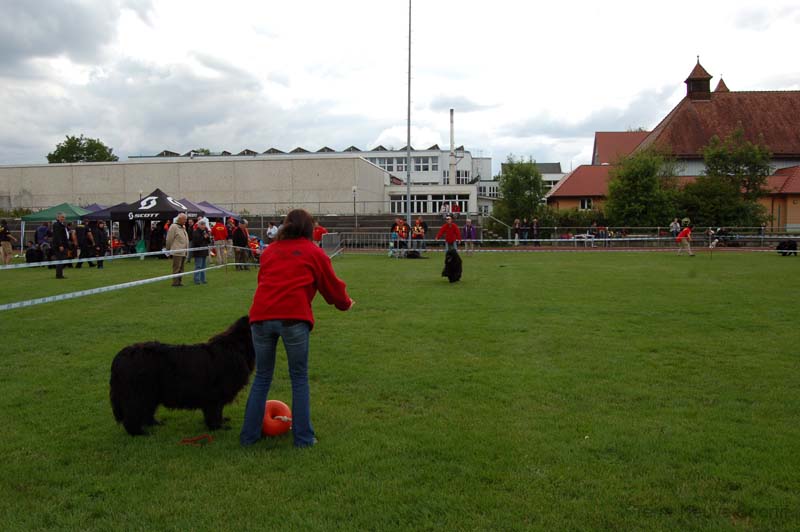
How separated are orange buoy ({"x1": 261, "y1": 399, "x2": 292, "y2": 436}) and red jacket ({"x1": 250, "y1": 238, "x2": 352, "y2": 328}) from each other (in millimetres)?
959

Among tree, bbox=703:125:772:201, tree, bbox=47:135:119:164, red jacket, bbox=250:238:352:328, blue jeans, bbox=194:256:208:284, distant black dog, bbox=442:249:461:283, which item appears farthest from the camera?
tree, bbox=47:135:119:164

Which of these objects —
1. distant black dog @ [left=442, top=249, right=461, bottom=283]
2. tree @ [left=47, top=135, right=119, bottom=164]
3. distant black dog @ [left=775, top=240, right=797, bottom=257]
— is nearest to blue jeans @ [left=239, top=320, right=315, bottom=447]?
distant black dog @ [left=442, top=249, right=461, bottom=283]

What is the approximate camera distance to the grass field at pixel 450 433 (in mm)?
3906

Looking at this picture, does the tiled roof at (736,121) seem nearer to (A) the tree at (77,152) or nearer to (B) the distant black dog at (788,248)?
(B) the distant black dog at (788,248)

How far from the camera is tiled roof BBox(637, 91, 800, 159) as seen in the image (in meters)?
58.5

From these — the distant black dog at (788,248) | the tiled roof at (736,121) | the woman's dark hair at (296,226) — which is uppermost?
the tiled roof at (736,121)

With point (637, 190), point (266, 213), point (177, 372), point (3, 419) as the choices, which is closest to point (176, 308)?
point (3, 419)

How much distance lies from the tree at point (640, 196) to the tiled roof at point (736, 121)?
16136 millimetres

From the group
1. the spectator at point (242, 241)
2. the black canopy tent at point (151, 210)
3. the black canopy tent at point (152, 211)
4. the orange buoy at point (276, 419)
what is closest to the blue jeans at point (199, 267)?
the spectator at point (242, 241)

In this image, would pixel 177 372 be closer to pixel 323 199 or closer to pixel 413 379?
pixel 413 379

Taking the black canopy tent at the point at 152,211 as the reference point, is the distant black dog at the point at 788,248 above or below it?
below

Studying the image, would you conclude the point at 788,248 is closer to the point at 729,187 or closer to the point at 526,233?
the point at 526,233

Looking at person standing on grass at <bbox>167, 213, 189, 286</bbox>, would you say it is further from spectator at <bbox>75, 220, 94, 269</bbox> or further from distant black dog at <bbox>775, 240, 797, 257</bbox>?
distant black dog at <bbox>775, 240, 797, 257</bbox>

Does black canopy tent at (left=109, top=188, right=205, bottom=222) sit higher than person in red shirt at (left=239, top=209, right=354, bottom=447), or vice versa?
black canopy tent at (left=109, top=188, right=205, bottom=222)
